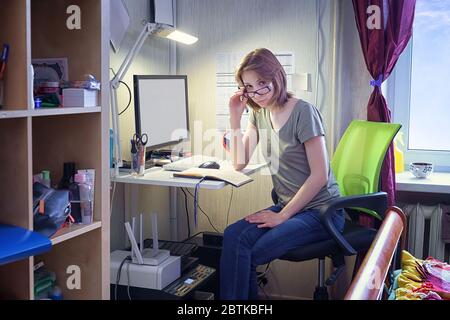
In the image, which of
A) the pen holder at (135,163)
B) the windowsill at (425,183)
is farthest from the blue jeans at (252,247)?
the windowsill at (425,183)

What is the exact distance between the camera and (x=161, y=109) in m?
2.64

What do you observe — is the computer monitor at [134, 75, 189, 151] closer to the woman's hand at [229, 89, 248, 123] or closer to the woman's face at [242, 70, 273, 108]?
the woman's hand at [229, 89, 248, 123]

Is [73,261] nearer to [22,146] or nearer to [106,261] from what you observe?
[106,261]

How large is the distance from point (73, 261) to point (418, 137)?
201 centimetres

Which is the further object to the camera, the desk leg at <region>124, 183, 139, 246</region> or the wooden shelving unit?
the desk leg at <region>124, 183, 139, 246</region>

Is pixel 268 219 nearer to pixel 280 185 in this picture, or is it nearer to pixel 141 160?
pixel 280 185

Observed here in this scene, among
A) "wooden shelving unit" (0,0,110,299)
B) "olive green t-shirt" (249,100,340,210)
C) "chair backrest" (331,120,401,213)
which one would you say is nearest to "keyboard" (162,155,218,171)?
"olive green t-shirt" (249,100,340,210)

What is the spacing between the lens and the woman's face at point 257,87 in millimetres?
2336

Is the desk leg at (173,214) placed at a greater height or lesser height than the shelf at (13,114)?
lesser

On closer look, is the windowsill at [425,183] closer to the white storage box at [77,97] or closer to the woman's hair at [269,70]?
the woman's hair at [269,70]

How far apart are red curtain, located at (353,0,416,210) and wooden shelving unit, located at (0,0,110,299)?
146cm

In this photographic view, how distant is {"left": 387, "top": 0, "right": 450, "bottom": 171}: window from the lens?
296cm

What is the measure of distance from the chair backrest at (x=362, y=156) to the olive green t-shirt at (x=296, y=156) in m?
0.16
